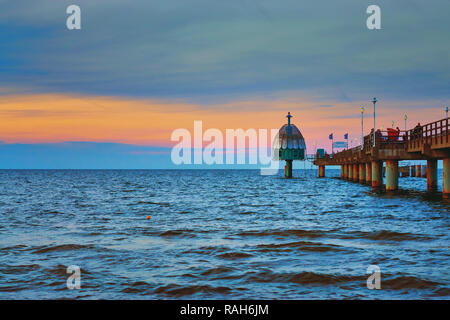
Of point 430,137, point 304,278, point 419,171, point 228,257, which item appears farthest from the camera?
point 419,171

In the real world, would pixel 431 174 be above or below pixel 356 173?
above

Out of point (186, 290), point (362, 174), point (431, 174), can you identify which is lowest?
point (186, 290)

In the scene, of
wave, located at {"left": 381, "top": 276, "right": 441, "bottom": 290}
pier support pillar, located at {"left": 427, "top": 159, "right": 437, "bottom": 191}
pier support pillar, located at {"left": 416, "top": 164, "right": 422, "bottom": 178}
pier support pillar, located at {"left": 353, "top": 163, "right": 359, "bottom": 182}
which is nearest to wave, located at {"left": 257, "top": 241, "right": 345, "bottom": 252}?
wave, located at {"left": 381, "top": 276, "right": 441, "bottom": 290}

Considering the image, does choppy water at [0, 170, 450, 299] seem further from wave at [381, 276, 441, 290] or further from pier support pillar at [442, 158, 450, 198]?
pier support pillar at [442, 158, 450, 198]

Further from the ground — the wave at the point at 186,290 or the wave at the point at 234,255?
the wave at the point at 234,255

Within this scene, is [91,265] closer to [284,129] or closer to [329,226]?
[329,226]

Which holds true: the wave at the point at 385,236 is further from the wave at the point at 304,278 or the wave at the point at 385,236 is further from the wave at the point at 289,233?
the wave at the point at 304,278

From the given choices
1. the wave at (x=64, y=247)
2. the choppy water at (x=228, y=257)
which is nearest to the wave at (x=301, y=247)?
the choppy water at (x=228, y=257)

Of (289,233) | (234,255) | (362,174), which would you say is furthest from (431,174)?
(234,255)

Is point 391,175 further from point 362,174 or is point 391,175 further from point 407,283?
point 407,283

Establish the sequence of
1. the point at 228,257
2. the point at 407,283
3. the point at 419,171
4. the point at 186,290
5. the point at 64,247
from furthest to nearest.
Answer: the point at 419,171 < the point at 64,247 < the point at 228,257 < the point at 407,283 < the point at 186,290
